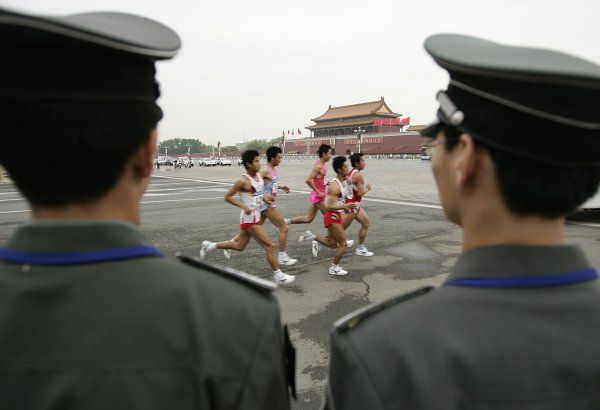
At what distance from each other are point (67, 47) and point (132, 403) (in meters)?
0.71

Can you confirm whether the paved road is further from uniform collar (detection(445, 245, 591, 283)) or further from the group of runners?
uniform collar (detection(445, 245, 591, 283))

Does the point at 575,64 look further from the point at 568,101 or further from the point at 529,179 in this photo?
the point at 529,179

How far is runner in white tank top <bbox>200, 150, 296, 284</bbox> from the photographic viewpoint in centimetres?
523

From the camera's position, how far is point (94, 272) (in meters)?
0.88

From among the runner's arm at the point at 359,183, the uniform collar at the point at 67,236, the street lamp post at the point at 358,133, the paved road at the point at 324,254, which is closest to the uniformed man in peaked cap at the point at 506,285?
the uniform collar at the point at 67,236

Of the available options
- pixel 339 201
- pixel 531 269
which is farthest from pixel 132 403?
pixel 339 201

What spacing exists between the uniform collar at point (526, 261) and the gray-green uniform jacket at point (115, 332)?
0.52 metres

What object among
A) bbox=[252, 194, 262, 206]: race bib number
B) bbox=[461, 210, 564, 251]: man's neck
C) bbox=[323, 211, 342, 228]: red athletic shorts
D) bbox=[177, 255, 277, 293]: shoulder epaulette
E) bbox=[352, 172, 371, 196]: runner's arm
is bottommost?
bbox=[323, 211, 342, 228]: red athletic shorts

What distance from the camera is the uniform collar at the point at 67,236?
88 cm

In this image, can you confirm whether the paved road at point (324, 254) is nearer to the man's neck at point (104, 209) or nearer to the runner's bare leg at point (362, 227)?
the runner's bare leg at point (362, 227)

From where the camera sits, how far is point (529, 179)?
907 millimetres

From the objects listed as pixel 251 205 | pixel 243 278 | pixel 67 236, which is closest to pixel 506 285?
pixel 243 278

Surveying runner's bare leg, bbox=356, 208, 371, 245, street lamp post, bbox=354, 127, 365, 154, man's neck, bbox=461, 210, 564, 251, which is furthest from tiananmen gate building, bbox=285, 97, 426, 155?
man's neck, bbox=461, 210, 564, 251

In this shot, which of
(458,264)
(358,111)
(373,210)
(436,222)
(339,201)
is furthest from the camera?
(358,111)
